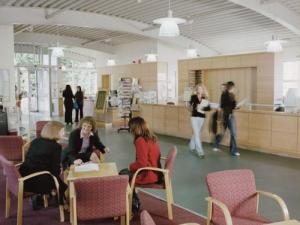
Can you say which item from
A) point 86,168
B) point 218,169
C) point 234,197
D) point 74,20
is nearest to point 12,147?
point 86,168

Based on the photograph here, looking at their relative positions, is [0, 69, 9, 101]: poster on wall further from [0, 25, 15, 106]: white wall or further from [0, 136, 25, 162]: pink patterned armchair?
[0, 136, 25, 162]: pink patterned armchair

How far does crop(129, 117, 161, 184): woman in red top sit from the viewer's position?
3.93m

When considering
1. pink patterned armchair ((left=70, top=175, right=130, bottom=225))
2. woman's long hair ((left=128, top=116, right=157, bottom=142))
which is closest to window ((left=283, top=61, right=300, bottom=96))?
woman's long hair ((left=128, top=116, right=157, bottom=142))

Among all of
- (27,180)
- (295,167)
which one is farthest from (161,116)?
(27,180)

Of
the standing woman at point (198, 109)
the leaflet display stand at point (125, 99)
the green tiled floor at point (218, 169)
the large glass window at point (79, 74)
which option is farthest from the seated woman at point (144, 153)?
the large glass window at point (79, 74)

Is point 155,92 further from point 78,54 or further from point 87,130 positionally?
point 87,130

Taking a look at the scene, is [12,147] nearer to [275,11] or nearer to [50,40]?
[275,11]

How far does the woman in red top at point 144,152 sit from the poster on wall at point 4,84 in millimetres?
6778

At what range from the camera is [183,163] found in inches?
260

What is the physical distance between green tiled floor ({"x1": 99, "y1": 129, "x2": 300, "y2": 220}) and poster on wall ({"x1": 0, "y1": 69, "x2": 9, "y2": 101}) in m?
3.14

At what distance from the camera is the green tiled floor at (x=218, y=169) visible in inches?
176

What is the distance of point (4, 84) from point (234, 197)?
27.3 ft

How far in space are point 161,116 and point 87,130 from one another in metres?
5.91

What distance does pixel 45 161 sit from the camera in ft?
12.8
